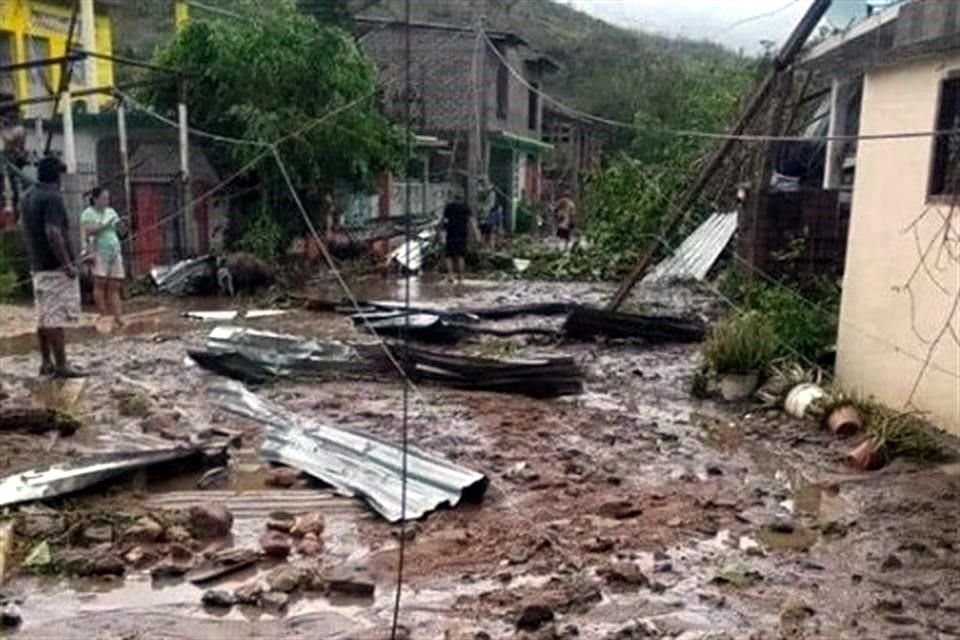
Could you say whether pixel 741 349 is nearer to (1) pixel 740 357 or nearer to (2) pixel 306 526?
(1) pixel 740 357

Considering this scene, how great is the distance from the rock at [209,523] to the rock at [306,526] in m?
0.38

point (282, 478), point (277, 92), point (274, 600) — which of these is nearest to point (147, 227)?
point (277, 92)

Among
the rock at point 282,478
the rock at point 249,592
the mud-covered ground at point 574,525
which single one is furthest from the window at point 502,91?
the rock at point 249,592

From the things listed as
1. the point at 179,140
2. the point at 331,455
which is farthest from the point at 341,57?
the point at 331,455

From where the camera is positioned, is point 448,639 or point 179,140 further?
point 179,140

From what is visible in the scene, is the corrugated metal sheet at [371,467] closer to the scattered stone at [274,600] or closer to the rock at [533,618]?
the scattered stone at [274,600]

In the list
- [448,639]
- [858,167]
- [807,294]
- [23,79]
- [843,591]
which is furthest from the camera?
[23,79]

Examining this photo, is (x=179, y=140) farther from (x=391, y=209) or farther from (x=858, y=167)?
(x=858, y=167)

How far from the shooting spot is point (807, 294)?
13062 millimetres

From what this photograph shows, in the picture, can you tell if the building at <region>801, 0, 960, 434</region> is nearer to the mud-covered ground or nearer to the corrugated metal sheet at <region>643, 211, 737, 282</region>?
the mud-covered ground

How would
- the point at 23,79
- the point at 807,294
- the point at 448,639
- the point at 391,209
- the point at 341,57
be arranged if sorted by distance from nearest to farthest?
the point at 448,639
the point at 807,294
the point at 341,57
the point at 23,79
the point at 391,209

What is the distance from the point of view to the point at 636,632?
4598mm

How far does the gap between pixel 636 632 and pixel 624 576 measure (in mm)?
585

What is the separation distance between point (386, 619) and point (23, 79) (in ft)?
65.6
